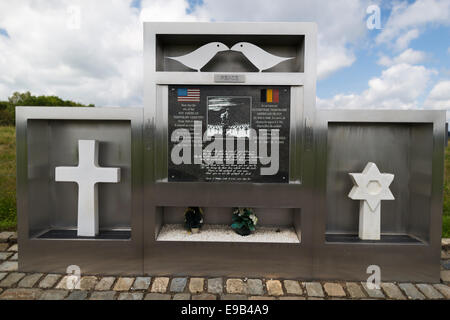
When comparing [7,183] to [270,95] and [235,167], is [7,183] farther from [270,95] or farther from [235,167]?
[270,95]

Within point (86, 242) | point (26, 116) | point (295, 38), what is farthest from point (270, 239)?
point (26, 116)

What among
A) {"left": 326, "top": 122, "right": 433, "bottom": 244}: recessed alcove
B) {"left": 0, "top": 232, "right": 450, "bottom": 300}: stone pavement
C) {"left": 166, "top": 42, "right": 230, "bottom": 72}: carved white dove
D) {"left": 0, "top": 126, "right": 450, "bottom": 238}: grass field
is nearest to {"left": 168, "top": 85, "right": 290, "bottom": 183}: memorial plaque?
{"left": 166, "top": 42, "right": 230, "bottom": 72}: carved white dove

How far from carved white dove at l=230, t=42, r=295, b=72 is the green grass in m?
5.55

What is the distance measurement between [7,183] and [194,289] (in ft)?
22.8

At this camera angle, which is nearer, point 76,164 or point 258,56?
point 258,56

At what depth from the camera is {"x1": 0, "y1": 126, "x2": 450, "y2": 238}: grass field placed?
5.22 m

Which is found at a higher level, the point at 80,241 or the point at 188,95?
the point at 188,95

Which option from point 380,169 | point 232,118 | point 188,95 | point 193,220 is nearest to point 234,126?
point 232,118

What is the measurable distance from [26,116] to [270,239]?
4.06 meters

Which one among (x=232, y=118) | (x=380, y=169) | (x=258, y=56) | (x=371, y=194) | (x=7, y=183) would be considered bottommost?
(x=7, y=183)

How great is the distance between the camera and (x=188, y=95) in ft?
12.1

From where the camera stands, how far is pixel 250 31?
362 centimetres
